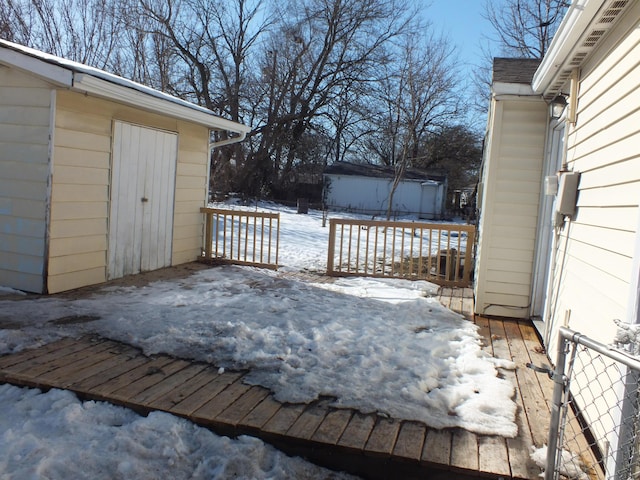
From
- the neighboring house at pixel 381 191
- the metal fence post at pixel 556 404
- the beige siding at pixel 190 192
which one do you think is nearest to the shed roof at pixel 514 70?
the metal fence post at pixel 556 404

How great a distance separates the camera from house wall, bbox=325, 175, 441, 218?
2578 centimetres

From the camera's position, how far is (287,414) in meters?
2.48

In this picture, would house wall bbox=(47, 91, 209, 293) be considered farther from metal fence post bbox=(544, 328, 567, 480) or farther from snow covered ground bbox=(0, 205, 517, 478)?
metal fence post bbox=(544, 328, 567, 480)

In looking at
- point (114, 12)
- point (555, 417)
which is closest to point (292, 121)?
point (114, 12)

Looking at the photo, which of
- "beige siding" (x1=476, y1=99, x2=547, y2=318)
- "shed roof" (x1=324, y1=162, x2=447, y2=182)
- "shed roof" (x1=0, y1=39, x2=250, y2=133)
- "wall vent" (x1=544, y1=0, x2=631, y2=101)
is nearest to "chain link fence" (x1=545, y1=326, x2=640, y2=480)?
"wall vent" (x1=544, y1=0, x2=631, y2=101)

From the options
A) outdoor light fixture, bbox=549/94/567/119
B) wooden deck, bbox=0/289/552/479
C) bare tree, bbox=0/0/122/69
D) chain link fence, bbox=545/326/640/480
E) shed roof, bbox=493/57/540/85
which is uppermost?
bare tree, bbox=0/0/122/69

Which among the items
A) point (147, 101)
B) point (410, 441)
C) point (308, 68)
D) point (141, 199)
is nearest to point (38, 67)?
point (147, 101)

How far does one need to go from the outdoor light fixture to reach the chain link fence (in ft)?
8.15

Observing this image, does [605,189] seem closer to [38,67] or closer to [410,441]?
[410,441]

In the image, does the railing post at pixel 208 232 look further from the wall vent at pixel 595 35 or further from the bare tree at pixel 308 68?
the bare tree at pixel 308 68

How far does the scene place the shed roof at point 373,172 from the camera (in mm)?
25891

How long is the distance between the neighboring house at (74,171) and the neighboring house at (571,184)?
399 centimetres

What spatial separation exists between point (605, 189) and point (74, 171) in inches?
187

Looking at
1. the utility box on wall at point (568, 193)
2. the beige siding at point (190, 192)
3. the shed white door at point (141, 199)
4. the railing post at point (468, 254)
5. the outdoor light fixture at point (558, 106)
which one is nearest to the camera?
the utility box on wall at point (568, 193)
